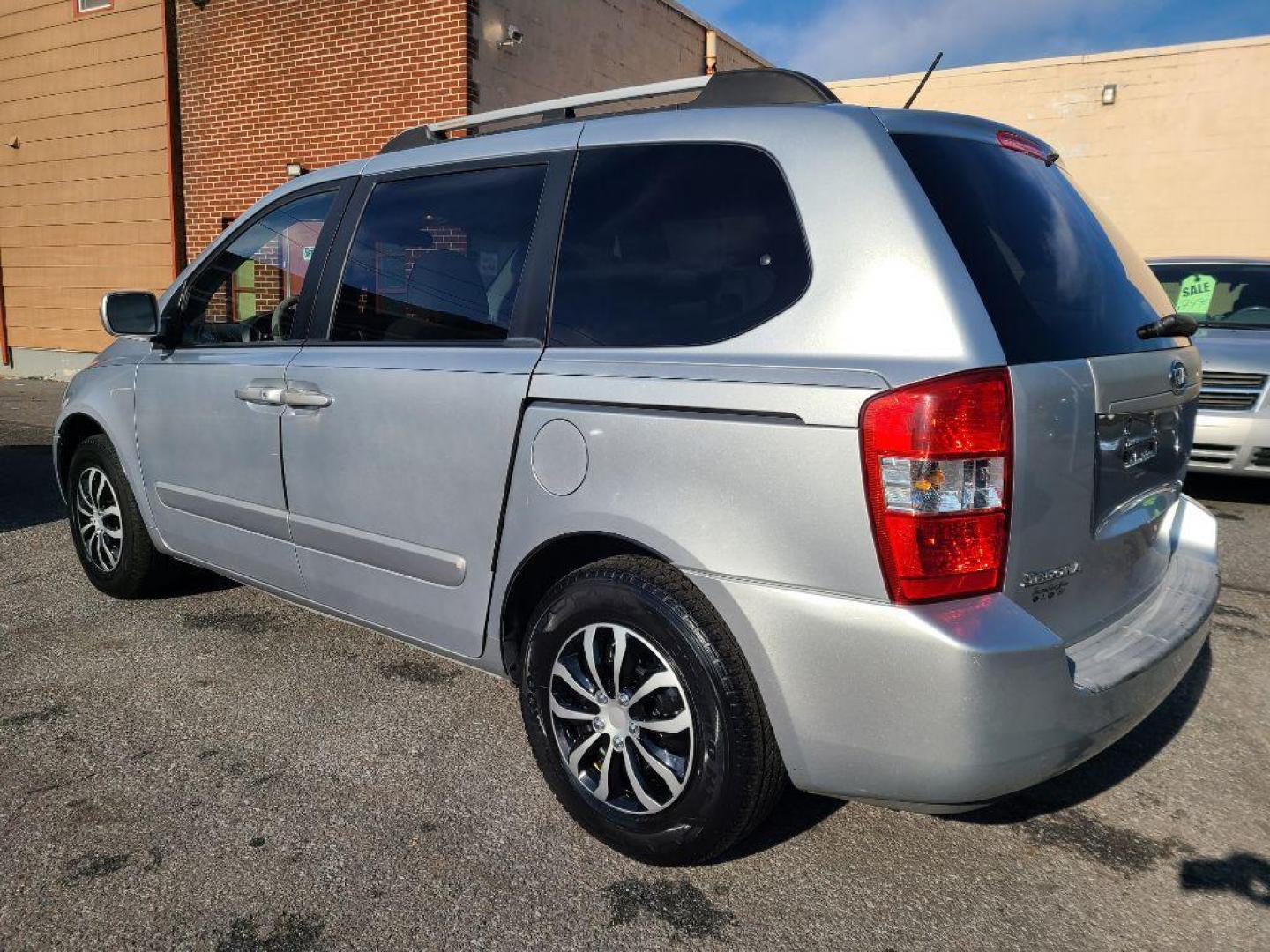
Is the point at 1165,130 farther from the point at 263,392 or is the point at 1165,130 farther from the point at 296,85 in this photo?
the point at 263,392

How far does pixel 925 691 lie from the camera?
1.87 metres

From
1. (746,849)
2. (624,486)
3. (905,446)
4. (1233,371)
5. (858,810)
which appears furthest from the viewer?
(1233,371)

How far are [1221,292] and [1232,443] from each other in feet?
5.22

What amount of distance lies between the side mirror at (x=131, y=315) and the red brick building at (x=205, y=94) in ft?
23.1

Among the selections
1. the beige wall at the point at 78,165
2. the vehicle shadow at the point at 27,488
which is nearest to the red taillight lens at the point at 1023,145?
the vehicle shadow at the point at 27,488

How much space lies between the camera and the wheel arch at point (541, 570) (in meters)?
2.36

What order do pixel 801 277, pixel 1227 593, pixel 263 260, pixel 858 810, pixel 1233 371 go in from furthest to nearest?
1. pixel 1233 371
2. pixel 1227 593
3. pixel 263 260
4. pixel 858 810
5. pixel 801 277

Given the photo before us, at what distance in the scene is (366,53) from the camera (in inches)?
415

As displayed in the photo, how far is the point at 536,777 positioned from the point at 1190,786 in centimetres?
198

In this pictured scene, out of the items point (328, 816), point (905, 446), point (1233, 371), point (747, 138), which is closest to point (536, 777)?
point (328, 816)

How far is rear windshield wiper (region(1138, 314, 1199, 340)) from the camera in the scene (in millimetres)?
2416

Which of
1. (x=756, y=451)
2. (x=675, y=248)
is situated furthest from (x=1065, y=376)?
(x=675, y=248)

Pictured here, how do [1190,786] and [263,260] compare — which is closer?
[1190,786]

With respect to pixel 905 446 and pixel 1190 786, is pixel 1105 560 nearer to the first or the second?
pixel 905 446
